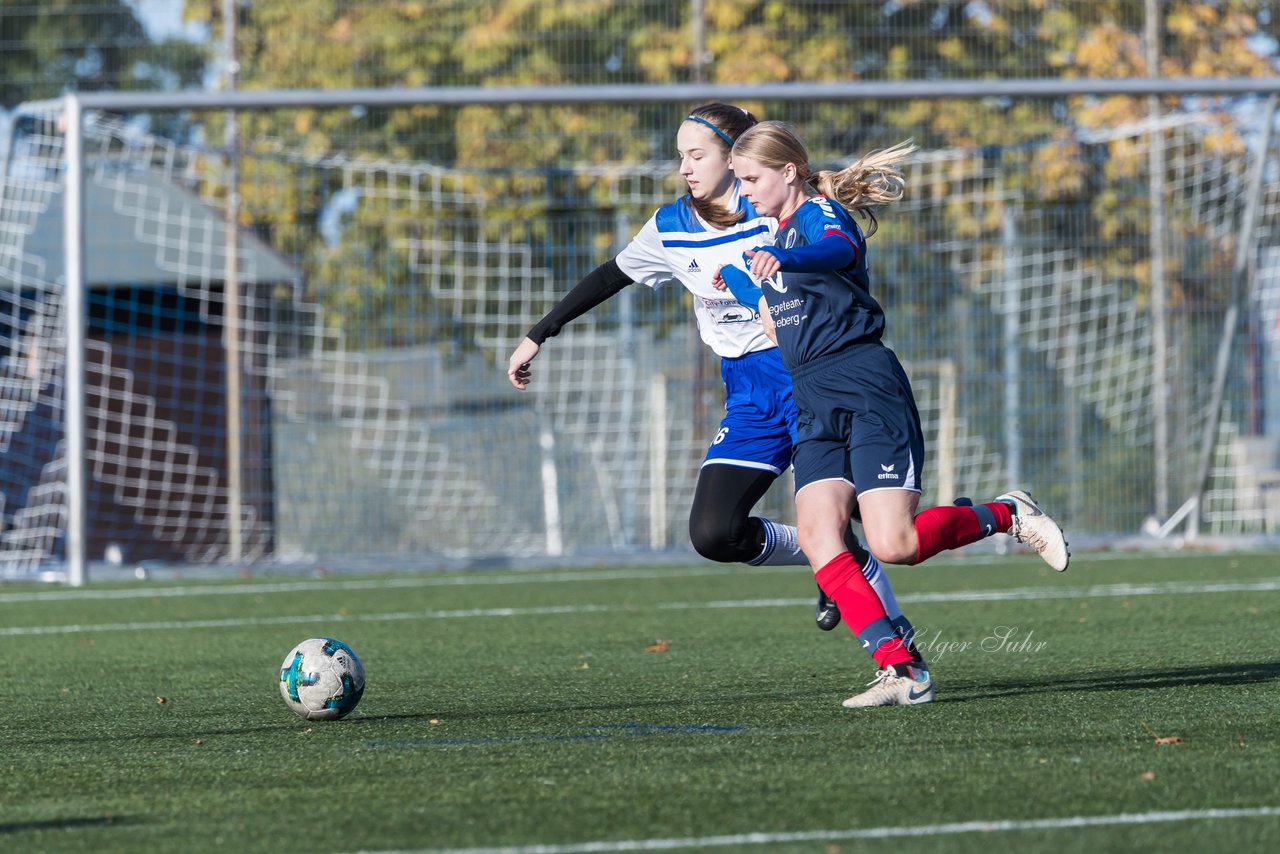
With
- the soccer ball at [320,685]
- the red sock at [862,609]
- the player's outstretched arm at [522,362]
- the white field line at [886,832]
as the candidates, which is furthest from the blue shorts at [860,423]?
the white field line at [886,832]

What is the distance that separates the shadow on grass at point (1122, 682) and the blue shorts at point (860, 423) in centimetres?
73

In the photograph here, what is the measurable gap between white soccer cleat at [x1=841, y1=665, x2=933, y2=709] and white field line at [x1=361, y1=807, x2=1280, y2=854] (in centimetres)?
167

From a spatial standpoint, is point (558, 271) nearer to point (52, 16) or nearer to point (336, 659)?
point (52, 16)

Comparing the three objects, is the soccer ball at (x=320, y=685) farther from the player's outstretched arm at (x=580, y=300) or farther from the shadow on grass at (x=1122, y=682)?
the shadow on grass at (x=1122, y=682)

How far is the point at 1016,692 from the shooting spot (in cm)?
520

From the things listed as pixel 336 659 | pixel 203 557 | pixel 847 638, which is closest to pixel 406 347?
pixel 203 557

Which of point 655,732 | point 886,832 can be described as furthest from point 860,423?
point 886,832

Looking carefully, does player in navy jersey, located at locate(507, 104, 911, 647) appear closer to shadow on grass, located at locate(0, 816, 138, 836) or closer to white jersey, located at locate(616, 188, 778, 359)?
white jersey, located at locate(616, 188, 778, 359)

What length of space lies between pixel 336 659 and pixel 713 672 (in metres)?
1.55

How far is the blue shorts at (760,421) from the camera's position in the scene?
5.68 metres

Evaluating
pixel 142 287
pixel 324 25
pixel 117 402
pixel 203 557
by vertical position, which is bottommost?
pixel 203 557

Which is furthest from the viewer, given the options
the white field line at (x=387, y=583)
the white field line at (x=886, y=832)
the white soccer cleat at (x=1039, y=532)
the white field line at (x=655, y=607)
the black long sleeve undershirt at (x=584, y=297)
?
the white field line at (x=387, y=583)

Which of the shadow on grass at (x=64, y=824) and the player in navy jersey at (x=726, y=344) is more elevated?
the player in navy jersey at (x=726, y=344)

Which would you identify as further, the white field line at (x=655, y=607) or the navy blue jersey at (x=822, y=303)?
the white field line at (x=655, y=607)
